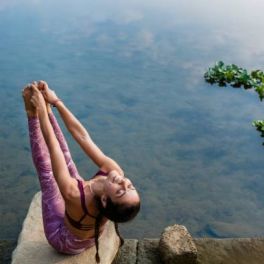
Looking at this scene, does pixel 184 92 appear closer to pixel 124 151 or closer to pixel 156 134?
pixel 156 134

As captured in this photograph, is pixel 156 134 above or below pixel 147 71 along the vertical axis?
below

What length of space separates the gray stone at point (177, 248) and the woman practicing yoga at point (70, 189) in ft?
2.25

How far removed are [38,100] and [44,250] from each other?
1.37 m

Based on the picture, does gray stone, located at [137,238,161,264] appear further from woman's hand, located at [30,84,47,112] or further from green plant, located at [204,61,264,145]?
green plant, located at [204,61,264,145]

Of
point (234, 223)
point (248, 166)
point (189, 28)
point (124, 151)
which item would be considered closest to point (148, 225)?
point (234, 223)

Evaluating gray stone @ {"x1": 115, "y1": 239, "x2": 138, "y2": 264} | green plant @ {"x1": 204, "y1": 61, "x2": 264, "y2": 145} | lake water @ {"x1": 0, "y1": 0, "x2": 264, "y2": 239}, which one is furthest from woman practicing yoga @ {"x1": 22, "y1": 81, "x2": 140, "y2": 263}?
green plant @ {"x1": 204, "y1": 61, "x2": 264, "y2": 145}

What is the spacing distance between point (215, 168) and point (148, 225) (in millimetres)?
1657

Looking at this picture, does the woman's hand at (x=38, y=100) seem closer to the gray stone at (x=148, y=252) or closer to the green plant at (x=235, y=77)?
the gray stone at (x=148, y=252)

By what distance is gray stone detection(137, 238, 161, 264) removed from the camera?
16.1 feet

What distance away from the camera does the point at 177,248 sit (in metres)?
4.75

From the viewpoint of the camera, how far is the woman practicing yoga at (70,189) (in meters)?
3.69

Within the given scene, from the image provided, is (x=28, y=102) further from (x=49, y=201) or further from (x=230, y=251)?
(x=230, y=251)

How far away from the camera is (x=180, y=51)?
11.2 metres

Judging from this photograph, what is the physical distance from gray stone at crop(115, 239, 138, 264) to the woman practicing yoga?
62 cm
